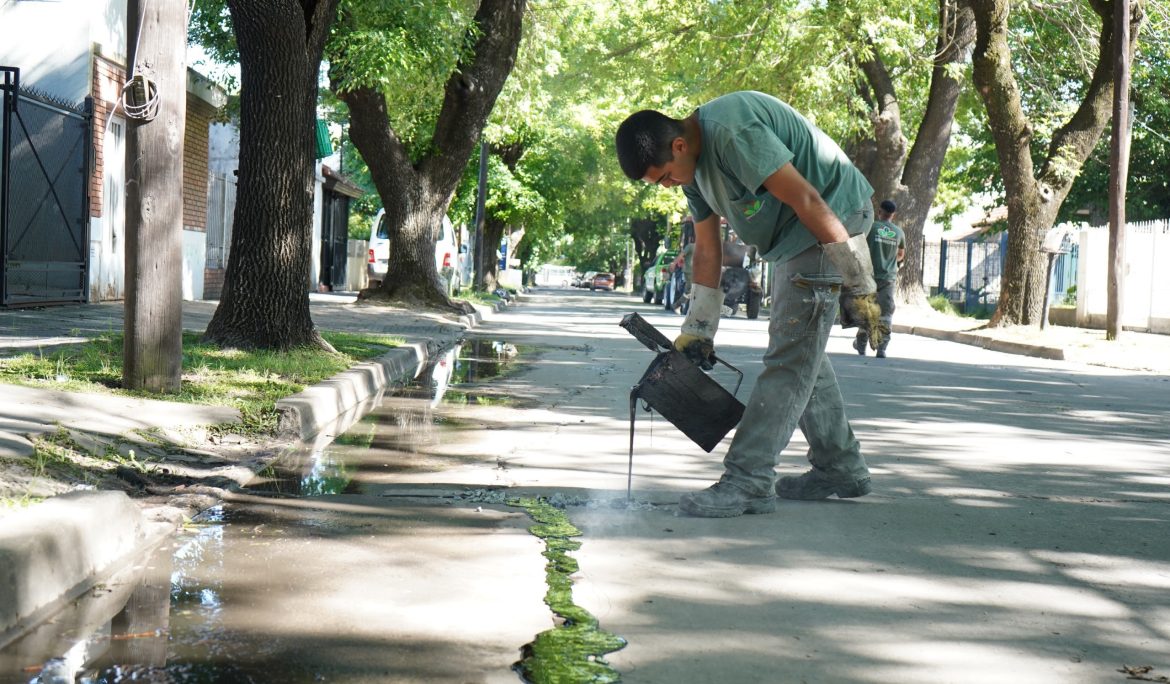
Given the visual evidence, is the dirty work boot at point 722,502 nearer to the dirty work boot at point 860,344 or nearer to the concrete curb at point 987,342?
the dirty work boot at point 860,344

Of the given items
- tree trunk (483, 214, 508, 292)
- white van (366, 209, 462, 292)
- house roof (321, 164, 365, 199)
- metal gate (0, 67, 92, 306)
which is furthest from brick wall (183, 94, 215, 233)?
tree trunk (483, 214, 508, 292)

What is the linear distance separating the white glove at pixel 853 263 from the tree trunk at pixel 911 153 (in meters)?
23.2

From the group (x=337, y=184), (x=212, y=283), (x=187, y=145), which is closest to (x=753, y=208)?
(x=187, y=145)

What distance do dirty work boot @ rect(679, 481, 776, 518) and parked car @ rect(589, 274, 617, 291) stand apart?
99251mm

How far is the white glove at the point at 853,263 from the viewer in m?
5.12

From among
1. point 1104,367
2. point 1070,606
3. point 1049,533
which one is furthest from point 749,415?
point 1104,367

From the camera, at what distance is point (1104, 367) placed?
16188 millimetres

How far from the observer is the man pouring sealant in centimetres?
512

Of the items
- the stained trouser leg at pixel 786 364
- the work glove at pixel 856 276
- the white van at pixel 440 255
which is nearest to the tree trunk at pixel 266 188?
the stained trouser leg at pixel 786 364

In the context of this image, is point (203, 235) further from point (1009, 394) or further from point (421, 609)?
point (421, 609)

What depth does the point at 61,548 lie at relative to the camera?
3992 millimetres

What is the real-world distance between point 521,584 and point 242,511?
5.29ft

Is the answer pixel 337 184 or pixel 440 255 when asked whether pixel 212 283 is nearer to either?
pixel 440 255

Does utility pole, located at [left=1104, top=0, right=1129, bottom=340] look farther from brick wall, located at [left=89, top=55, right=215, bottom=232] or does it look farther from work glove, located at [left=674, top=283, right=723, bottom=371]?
work glove, located at [left=674, top=283, right=723, bottom=371]
